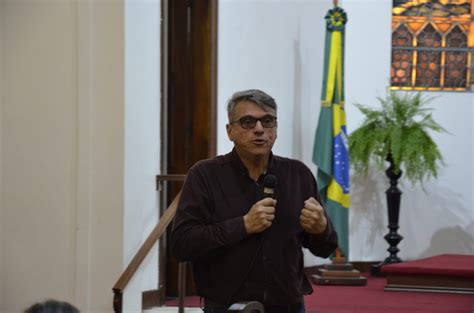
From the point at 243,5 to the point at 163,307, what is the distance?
292 cm

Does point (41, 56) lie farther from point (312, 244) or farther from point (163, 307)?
point (312, 244)

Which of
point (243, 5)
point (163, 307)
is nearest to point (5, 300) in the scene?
point (163, 307)

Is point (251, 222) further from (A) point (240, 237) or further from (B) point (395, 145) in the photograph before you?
(B) point (395, 145)

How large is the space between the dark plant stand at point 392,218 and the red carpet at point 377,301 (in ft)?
3.41

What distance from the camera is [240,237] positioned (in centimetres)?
317

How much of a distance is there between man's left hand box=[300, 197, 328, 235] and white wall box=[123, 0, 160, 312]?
3131 millimetres

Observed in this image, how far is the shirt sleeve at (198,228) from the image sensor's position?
3189 mm

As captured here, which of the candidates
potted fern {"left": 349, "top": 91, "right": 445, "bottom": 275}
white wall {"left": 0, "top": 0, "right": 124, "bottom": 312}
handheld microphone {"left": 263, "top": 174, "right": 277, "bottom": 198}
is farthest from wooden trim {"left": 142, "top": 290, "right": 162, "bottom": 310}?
handheld microphone {"left": 263, "top": 174, "right": 277, "bottom": 198}

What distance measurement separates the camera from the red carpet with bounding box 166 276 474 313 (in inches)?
261

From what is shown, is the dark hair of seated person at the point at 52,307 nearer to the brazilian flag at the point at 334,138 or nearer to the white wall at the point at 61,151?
the white wall at the point at 61,151

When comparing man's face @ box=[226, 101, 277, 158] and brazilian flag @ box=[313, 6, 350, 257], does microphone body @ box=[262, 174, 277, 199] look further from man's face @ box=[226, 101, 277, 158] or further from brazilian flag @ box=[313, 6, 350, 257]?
brazilian flag @ box=[313, 6, 350, 257]

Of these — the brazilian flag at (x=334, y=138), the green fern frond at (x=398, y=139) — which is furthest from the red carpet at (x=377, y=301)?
the green fern frond at (x=398, y=139)

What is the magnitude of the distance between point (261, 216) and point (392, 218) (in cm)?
593

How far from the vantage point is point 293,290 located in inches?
129
